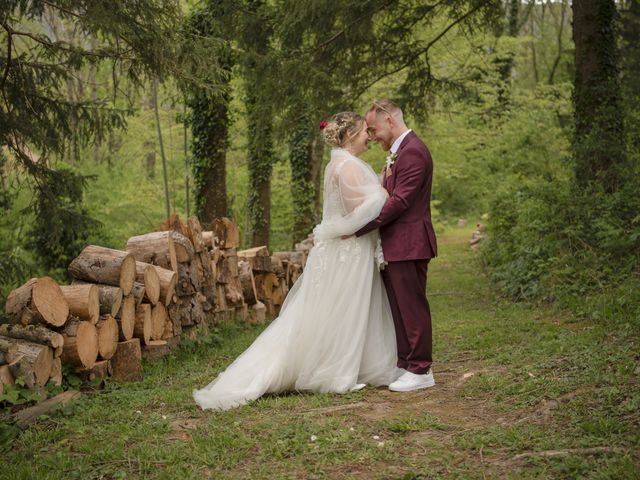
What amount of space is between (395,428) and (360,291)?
160 centimetres

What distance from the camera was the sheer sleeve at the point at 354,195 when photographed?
233 inches

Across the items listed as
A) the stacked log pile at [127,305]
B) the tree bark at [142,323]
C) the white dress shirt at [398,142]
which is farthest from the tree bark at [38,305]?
the white dress shirt at [398,142]

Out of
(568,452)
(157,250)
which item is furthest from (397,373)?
(157,250)

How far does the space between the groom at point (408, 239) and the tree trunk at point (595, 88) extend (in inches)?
214

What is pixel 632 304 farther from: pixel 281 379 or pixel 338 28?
pixel 338 28

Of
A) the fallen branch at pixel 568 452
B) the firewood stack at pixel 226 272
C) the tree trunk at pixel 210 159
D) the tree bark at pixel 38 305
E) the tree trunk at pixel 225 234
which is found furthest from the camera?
the tree trunk at pixel 210 159

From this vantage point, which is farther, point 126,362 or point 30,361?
point 126,362

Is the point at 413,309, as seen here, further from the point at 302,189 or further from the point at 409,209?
the point at 302,189

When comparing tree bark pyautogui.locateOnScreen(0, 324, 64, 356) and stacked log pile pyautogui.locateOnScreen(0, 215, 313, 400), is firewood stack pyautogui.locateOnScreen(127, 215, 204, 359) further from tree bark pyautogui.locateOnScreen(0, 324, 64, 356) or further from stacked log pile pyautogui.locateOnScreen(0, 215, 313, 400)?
tree bark pyautogui.locateOnScreen(0, 324, 64, 356)

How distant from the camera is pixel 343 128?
20.2 feet

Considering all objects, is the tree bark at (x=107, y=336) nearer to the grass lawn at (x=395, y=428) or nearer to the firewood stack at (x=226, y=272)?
the grass lawn at (x=395, y=428)

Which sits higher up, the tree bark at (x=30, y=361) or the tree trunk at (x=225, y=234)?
the tree trunk at (x=225, y=234)

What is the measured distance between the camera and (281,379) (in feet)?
19.1

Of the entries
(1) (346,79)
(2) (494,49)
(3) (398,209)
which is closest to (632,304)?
(3) (398,209)
